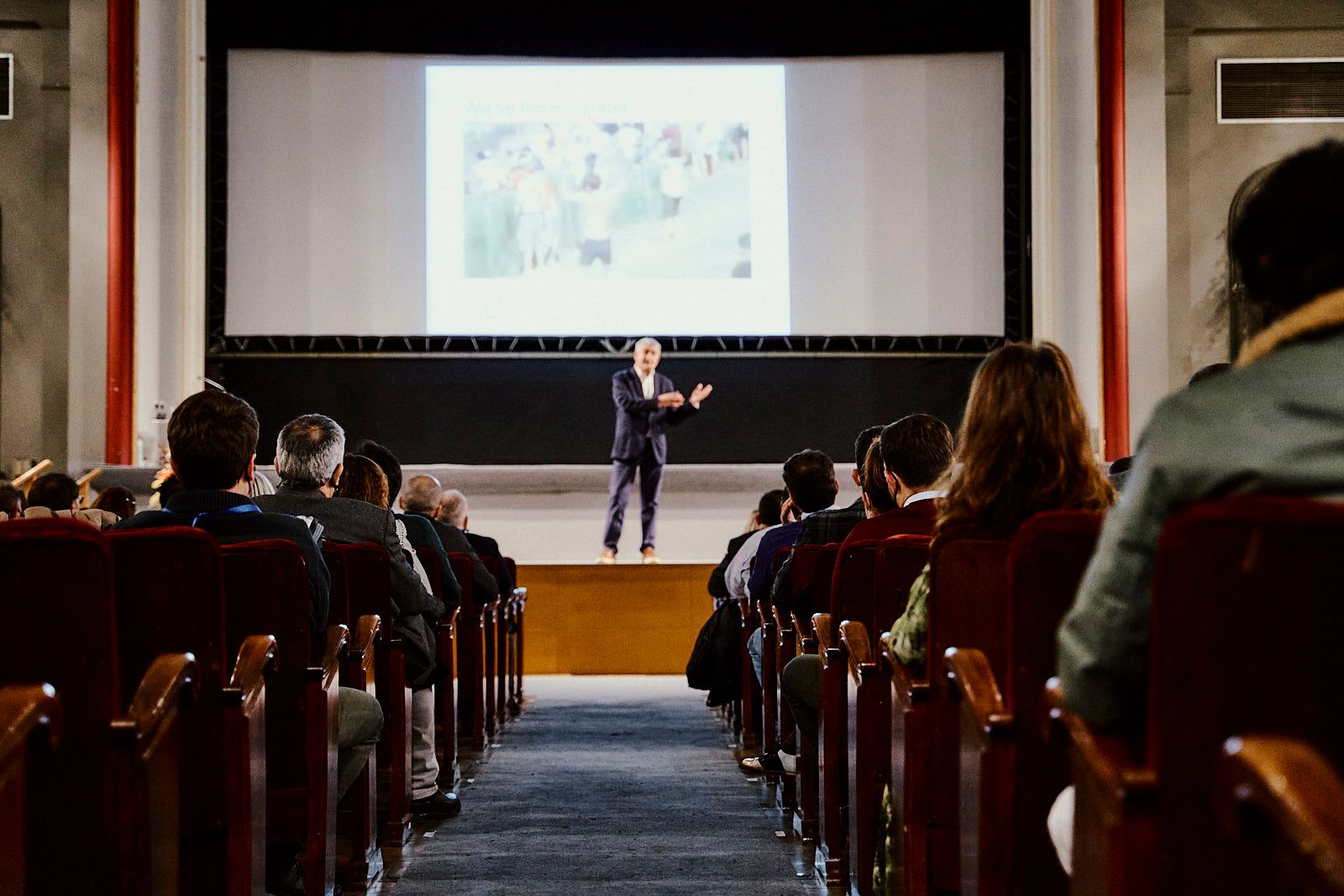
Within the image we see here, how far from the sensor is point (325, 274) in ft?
28.0

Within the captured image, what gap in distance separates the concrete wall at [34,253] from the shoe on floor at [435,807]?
201 inches

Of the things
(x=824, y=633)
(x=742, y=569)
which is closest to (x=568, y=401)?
(x=742, y=569)

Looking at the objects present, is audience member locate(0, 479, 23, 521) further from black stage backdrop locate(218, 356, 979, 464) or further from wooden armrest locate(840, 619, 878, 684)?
black stage backdrop locate(218, 356, 979, 464)

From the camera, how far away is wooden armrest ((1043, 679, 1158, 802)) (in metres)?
1.25

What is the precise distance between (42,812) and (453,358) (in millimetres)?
7020

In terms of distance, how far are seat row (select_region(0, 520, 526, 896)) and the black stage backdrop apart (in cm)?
561

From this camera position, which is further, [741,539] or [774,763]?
[741,539]

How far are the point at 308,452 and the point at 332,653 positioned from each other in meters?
0.79

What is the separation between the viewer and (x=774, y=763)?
12.9 ft

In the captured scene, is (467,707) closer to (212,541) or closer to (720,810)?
(720,810)

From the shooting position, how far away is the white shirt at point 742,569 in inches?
175

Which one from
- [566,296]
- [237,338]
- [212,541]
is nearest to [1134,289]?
[566,296]

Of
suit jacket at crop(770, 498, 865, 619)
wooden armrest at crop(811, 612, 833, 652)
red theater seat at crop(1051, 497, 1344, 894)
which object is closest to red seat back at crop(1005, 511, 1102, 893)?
red theater seat at crop(1051, 497, 1344, 894)

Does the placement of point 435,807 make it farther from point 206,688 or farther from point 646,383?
point 646,383
